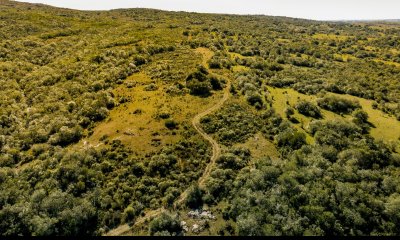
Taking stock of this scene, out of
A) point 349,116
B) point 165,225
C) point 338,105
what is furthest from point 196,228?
point 338,105

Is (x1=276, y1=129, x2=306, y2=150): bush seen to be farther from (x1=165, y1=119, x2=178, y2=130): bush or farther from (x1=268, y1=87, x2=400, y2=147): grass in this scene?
(x1=165, y1=119, x2=178, y2=130): bush

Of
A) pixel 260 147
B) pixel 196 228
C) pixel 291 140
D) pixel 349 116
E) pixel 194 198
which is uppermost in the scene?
pixel 291 140

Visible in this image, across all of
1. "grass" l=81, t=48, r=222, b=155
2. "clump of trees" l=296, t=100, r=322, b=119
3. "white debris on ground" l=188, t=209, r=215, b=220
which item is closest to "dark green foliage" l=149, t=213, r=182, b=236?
"white debris on ground" l=188, t=209, r=215, b=220

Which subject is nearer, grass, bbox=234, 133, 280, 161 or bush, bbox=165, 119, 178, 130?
grass, bbox=234, 133, 280, 161

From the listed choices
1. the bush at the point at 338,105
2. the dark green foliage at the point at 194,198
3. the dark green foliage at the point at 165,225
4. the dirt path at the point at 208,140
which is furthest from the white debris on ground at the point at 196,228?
the bush at the point at 338,105

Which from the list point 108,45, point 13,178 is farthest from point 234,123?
point 108,45

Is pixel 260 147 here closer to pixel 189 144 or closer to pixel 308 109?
pixel 189 144

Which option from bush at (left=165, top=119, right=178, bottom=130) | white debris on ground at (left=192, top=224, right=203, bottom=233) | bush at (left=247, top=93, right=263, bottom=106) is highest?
bush at (left=247, top=93, right=263, bottom=106)

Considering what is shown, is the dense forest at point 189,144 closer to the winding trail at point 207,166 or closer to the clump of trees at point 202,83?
the winding trail at point 207,166

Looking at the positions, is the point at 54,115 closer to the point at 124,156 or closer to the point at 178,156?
the point at 124,156
